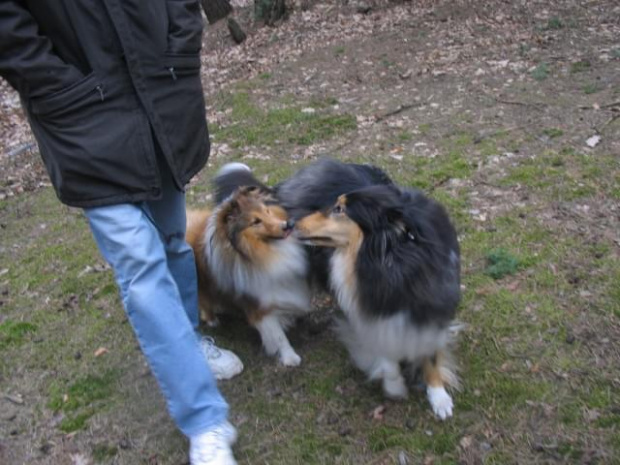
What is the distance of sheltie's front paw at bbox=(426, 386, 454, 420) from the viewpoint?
276 cm

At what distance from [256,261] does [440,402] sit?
1109mm

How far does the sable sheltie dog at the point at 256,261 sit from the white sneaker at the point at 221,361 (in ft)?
0.63

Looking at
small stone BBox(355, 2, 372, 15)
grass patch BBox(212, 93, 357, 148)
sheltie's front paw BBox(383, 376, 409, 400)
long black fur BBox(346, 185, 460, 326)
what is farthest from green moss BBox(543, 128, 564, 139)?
small stone BBox(355, 2, 372, 15)

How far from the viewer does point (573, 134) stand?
17.0 ft

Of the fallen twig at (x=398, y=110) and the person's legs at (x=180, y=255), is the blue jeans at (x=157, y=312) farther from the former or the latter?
the fallen twig at (x=398, y=110)

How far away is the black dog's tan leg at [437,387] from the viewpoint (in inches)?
109

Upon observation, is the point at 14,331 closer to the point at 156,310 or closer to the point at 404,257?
the point at 156,310

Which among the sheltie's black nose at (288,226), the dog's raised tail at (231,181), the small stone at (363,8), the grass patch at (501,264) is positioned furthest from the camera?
the small stone at (363,8)

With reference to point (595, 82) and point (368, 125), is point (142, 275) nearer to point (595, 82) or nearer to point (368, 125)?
point (368, 125)

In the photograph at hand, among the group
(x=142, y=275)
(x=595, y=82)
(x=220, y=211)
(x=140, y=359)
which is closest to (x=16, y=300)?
(x=140, y=359)

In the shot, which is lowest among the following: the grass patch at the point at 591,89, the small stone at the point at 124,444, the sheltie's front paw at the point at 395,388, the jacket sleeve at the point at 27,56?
the grass patch at the point at 591,89

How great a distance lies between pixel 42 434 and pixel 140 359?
650 mm

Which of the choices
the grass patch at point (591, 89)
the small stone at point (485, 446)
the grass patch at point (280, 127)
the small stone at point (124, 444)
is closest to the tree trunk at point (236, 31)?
the grass patch at point (280, 127)

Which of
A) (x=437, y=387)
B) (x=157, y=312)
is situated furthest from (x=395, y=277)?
(x=157, y=312)
